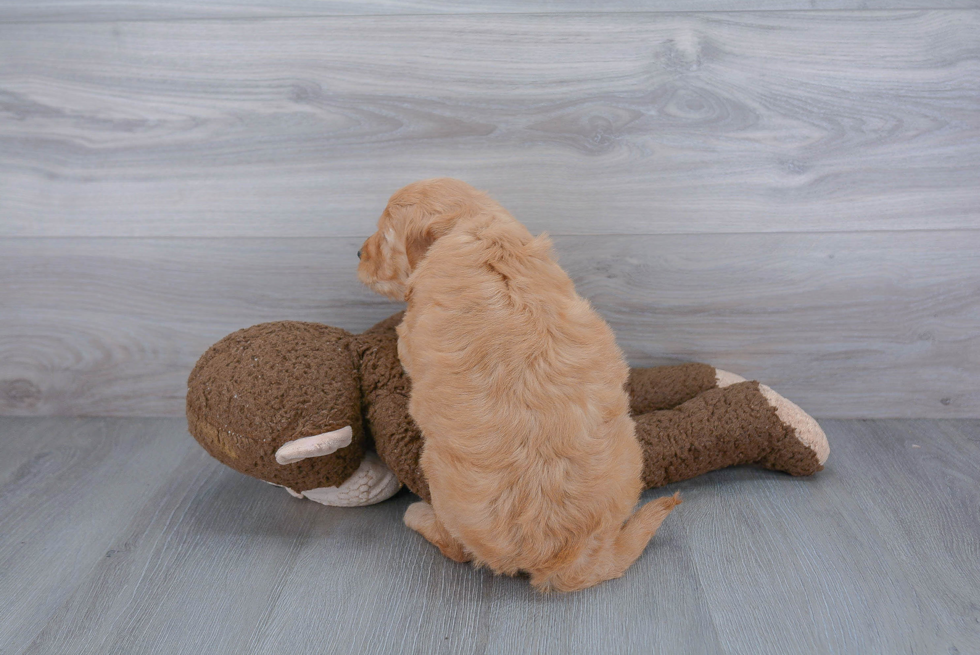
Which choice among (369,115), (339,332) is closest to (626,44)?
(369,115)

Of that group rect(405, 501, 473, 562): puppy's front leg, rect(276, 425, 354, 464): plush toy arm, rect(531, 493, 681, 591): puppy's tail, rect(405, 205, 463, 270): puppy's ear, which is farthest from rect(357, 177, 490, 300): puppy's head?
rect(531, 493, 681, 591): puppy's tail

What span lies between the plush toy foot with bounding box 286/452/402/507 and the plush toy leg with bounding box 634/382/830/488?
1.54 ft

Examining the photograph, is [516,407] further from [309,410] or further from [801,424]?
[801,424]

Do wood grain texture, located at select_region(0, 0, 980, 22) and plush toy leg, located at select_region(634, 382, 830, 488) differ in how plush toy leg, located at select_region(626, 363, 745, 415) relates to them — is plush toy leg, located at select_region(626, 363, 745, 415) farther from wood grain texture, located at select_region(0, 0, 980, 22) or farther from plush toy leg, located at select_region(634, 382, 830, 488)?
wood grain texture, located at select_region(0, 0, 980, 22)

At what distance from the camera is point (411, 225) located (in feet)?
3.40

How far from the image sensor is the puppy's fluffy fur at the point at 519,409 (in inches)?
35.9

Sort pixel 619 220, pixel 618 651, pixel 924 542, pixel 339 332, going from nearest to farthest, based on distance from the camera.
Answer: pixel 618 651, pixel 924 542, pixel 339 332, pixel 619 220

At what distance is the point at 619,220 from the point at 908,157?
0.57 meters

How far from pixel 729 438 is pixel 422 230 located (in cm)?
67

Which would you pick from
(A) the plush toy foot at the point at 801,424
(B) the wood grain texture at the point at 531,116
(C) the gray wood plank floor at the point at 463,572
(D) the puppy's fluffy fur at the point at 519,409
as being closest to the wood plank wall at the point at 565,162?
(B) the wood grain texture at the point at 531,116

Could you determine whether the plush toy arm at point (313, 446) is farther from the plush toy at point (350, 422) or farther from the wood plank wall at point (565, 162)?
the wood plank wall at point (565, 162)

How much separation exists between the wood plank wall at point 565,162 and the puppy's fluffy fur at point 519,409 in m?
0.41

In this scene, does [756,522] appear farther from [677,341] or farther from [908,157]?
[908,157]

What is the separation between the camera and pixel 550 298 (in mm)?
950
